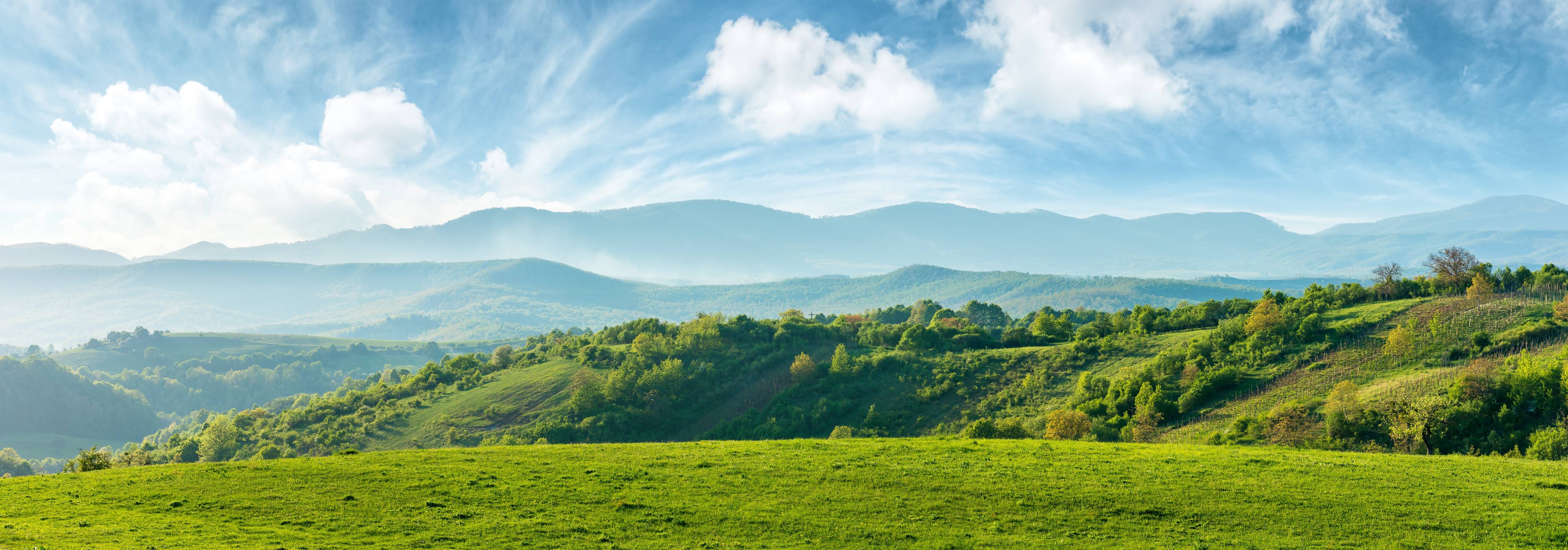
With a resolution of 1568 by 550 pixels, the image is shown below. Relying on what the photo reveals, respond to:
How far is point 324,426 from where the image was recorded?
9200 cm

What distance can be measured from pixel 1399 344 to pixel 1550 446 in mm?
23003

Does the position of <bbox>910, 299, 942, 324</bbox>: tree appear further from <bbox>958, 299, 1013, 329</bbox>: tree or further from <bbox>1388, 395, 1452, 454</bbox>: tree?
<bbox>1388, 395, 1452, 454</bbox>: tree

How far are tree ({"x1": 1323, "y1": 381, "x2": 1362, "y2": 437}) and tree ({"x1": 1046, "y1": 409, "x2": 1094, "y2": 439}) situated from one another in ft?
47.3

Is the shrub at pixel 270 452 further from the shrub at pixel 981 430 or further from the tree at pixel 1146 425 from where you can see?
the tree at pixel 1146 425

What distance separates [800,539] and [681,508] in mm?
4922

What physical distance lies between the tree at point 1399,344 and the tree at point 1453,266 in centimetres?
2536

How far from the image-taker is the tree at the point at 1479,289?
2456 inches

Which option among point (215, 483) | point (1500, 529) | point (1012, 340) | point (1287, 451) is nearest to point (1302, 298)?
point (1012, 340)

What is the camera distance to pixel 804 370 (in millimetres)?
89562

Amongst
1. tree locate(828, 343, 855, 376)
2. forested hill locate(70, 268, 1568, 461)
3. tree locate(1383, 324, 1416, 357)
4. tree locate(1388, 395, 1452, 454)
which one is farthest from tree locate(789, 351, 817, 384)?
tree locate(1388, 395, 1452, 454)

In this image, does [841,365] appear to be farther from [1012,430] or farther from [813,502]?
[813,502]

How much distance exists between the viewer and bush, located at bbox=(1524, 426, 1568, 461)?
3231 centimetres

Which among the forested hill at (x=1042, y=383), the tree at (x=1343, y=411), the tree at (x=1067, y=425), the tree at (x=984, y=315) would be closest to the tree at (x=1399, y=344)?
the forested hill at (x=1042, y=383)

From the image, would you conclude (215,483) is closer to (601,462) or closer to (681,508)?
(601,462)
